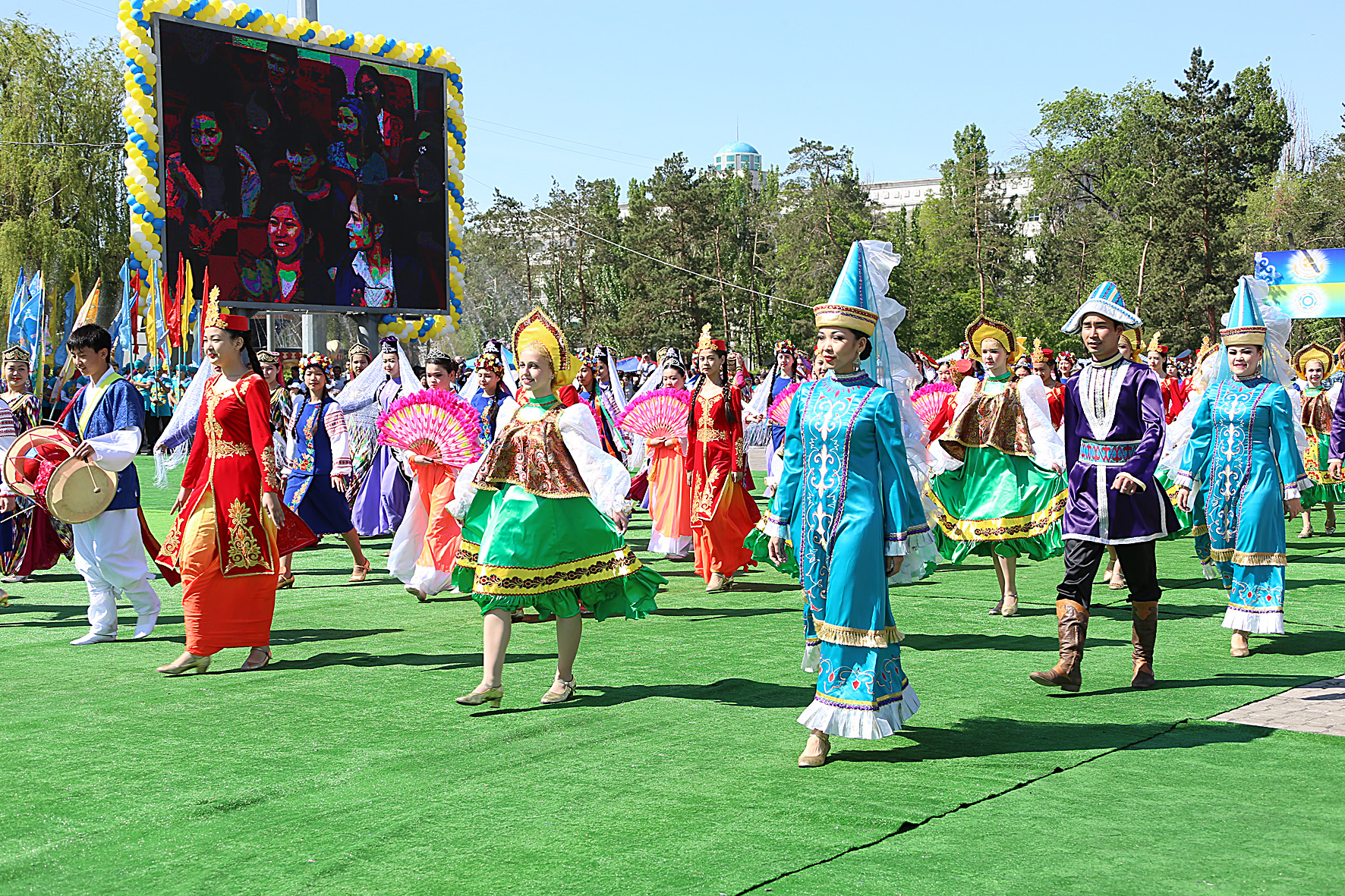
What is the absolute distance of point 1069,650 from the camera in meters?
6.34

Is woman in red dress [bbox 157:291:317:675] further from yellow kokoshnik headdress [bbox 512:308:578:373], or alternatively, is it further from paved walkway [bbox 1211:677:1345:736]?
paved walkway [bbox 1211:677:1345:736]

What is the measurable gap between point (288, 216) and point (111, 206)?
17591 millimetres

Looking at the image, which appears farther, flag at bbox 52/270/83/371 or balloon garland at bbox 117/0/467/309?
balloon garland at bbox 117/0/467/309

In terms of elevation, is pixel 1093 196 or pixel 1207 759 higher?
pixel 1093 196

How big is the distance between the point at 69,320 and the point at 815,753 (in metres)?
14.3

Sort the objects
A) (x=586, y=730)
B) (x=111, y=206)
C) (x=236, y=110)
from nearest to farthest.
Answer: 1. (x=586, y=730)
2. (x=236, y=110)
3. (x=111, y=206)

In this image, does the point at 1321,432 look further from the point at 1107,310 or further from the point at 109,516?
the point at 109,516

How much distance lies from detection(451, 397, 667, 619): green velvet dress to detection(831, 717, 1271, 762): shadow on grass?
61.4 inches

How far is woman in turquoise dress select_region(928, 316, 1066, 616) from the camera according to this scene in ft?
28.8

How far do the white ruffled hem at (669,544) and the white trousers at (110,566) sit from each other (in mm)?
4319

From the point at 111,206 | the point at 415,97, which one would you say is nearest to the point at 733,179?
the point at 111,206

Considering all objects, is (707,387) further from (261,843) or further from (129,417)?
(261,843)

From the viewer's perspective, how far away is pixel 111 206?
38938 mm

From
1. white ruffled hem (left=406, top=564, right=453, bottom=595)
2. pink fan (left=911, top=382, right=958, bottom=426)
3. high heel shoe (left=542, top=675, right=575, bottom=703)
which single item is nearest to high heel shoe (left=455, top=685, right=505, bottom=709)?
high heel shoe (left=542, top=675, right=575, bottom=703)
